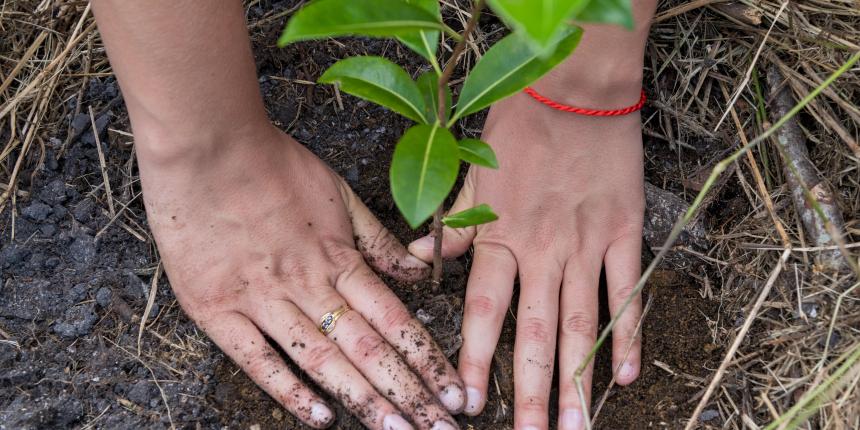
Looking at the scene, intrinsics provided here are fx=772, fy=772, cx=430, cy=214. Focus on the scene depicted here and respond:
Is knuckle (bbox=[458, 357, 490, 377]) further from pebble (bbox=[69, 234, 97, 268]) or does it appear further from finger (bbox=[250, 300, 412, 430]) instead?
pebble (bbox=[69, 234, 97, 268])

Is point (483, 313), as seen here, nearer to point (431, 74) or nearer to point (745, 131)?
point (431, 74)

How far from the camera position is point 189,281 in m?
1.60

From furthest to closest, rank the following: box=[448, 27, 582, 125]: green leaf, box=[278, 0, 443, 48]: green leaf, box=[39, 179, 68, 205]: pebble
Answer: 1. box=[39, 179, 68, 205]: pebble
2. box=[448, 27, 582, 125]: green leaf
3. box=[278, 0, 443, 48]: green leaf

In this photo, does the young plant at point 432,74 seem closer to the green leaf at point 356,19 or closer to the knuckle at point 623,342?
the green leaf at point 356,19

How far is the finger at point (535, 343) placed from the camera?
4.92 feet

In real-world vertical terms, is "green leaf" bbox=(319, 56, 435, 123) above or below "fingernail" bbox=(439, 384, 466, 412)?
above

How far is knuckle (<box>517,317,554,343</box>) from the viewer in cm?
156

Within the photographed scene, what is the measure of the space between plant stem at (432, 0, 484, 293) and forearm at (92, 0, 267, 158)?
16.7 inches

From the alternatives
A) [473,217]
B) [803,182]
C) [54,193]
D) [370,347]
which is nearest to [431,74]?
[473,217]

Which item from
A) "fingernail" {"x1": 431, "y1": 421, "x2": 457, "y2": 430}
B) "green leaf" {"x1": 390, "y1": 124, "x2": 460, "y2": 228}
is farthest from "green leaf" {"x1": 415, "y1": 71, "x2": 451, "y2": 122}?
"fingernail" {"x1": 431, "y1": 421, "x2": 457, "y2": 430}

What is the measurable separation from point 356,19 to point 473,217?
1.39ft

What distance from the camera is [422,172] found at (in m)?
1.05

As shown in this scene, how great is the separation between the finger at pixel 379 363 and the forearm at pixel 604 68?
634 mm

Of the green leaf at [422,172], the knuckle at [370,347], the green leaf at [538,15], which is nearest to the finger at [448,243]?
the knuckle at [370,347]
